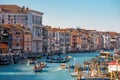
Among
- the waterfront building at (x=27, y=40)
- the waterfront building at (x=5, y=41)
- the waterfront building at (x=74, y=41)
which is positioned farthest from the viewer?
the waterfront building at (x=74, y=41)

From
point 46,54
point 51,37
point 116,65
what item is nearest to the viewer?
point 116,65

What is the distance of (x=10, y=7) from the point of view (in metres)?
19.7

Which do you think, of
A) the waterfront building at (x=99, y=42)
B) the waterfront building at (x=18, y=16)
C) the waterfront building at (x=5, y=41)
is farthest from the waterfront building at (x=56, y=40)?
the waterfront building at (x=99, y=42)

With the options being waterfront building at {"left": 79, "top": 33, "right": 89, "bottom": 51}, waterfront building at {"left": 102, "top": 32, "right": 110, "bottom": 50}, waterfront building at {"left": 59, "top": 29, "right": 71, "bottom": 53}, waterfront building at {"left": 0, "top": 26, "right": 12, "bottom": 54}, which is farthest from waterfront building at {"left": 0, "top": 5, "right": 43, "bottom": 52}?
waterfront building at {"left": 102, "top": 32, "right": 110, "bottom": 50}

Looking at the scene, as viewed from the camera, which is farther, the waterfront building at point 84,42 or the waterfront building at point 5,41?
the waterfront building at point 84,42

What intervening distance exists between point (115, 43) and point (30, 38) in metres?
→ 21.3

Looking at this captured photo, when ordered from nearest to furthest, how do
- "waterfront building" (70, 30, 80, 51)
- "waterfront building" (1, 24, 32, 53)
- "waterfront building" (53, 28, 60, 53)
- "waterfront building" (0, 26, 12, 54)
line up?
"waterfront building" (0, 26, 12, 54) < "waterfront building" (1, 24, 32, 53) < "waterfront building" (53, 28, 60, 53) < "waterfront building" (70, 30, 80, 51)

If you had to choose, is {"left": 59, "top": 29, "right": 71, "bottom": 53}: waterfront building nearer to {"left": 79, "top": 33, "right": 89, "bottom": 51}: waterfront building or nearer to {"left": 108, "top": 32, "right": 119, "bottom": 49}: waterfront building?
{"left": 79, "top": 33, "right": 89, "bottom": 51}: waterfront building

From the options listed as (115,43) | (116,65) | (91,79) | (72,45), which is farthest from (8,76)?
(115,43)

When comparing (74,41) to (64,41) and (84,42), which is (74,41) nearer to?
(84,42)

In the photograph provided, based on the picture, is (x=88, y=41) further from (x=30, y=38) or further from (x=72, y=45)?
(x=30, y=38)

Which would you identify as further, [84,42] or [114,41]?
[114,41]

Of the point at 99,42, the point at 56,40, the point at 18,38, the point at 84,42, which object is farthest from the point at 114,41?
the point at 18,38

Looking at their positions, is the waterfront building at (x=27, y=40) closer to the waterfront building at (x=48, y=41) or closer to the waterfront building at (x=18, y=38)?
the waterfront building at (x=18, y=38)
